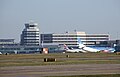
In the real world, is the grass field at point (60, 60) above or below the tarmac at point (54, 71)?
below

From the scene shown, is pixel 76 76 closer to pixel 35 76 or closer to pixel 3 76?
pixel 35 76

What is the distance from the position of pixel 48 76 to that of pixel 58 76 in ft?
3.24

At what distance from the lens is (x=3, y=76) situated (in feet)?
112

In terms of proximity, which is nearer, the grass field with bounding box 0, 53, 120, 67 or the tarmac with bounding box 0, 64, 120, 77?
the tarmac with bounding box 0, 64, 120, 77

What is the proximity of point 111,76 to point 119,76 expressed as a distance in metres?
0.77

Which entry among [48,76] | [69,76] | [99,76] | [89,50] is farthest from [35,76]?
[89,50]

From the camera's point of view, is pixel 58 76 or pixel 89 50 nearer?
pixel 58 76

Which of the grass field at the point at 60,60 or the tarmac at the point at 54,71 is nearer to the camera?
the tarmac at the point at 54,71

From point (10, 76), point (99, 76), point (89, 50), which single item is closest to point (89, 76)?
point (99, 76)

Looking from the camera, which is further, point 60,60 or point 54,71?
point 60,60

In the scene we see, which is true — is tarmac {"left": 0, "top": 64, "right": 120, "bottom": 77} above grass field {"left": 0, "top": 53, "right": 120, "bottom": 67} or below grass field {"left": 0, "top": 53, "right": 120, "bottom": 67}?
above

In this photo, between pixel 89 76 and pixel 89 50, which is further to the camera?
pixel 89 50

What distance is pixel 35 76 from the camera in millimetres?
33375

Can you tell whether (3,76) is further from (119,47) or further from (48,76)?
(119,47)
